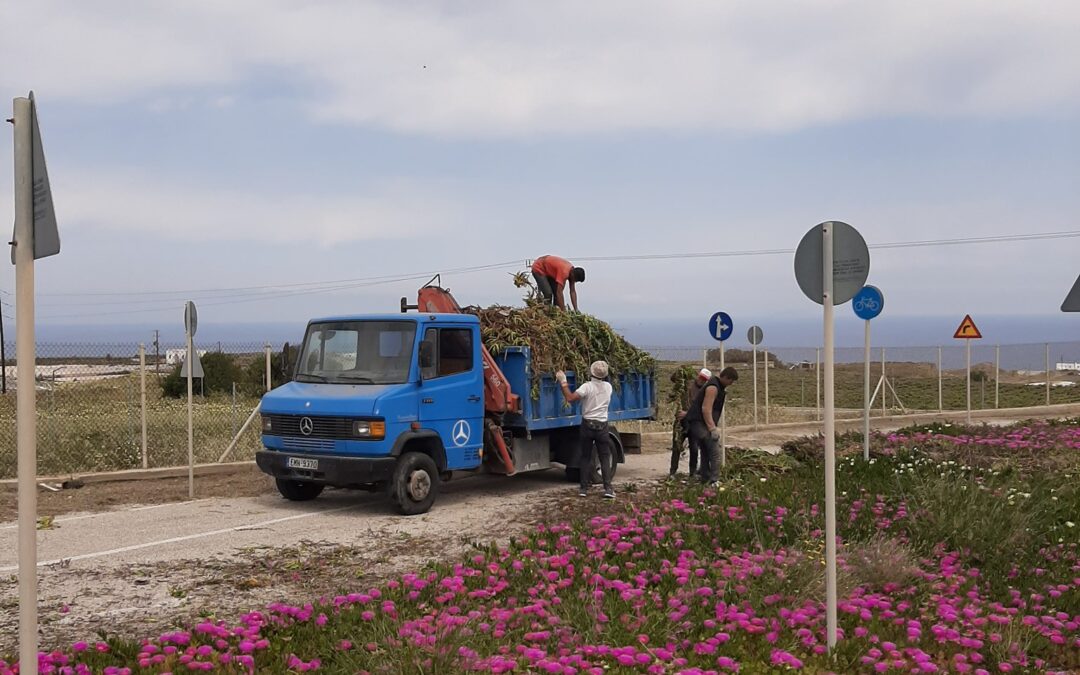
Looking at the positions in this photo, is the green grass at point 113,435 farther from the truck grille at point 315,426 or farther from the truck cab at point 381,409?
the truck grille at point 315,426

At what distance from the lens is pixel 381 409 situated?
11.5m

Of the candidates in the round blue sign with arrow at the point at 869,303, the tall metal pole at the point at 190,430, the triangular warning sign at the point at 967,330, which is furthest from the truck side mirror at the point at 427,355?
the triangular warning sign at the point at 967,330

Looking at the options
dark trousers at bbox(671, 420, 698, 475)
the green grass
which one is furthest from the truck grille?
dark trousers at bbox(671, 420, 698, 475)

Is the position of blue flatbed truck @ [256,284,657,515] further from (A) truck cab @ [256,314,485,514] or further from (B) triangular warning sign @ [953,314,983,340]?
(B) triangular warning sign @ [953,314,983,340]

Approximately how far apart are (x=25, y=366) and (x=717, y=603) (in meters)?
4.47

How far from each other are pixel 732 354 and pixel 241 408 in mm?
48370

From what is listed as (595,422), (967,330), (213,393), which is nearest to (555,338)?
(595,422)

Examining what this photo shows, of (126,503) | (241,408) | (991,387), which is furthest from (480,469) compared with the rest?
(991,387)

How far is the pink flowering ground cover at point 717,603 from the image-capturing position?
5.82 m

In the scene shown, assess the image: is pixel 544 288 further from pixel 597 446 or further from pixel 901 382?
pixel 901 382

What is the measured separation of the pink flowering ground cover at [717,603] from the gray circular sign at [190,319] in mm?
5698

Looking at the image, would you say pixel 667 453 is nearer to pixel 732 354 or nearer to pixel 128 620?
pixel 128 620

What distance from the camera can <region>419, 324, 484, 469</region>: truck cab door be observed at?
12.2 m

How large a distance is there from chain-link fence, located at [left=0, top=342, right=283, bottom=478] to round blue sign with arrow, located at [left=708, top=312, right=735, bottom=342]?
24.3ft
